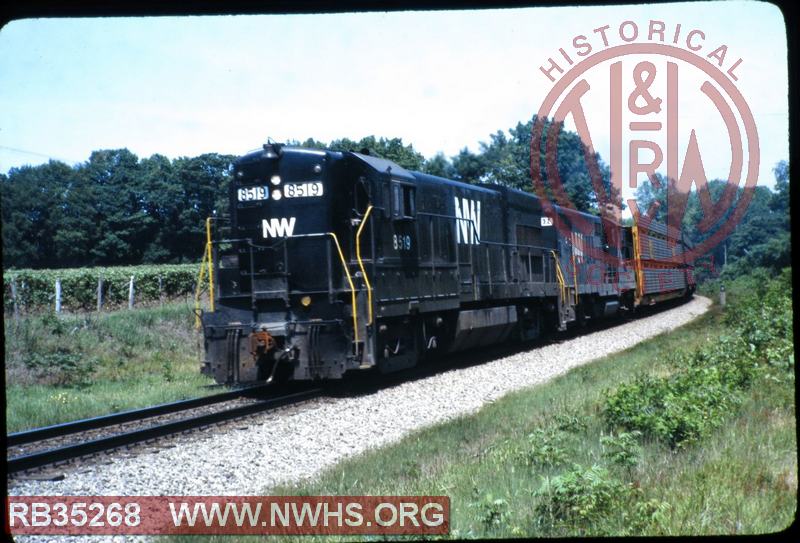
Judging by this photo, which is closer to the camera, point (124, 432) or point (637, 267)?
point (124, 432)

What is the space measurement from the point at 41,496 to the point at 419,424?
480cm

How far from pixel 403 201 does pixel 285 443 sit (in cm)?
565

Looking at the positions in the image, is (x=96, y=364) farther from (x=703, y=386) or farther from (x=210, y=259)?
(x=703, y=386)

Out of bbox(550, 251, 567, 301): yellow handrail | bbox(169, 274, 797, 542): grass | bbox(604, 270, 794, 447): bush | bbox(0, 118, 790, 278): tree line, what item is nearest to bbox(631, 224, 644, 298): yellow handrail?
bbox(550, 251, 567, 301): yellow handrail

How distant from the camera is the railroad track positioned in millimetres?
7026

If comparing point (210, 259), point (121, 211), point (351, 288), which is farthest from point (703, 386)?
point (121, 211)

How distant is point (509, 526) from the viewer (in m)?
4.76

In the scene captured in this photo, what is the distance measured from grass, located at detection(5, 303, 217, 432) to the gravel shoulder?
2.88 metres

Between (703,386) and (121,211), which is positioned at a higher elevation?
(121,211)

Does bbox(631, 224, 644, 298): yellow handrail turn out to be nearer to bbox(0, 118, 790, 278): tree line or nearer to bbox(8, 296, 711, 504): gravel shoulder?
bbox(0, 118, 790, 278): tree line

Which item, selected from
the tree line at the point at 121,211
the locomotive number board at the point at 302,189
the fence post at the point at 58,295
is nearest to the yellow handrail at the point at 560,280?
the tree line at the point at 121,211

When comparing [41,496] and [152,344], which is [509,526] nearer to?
[41,496]
